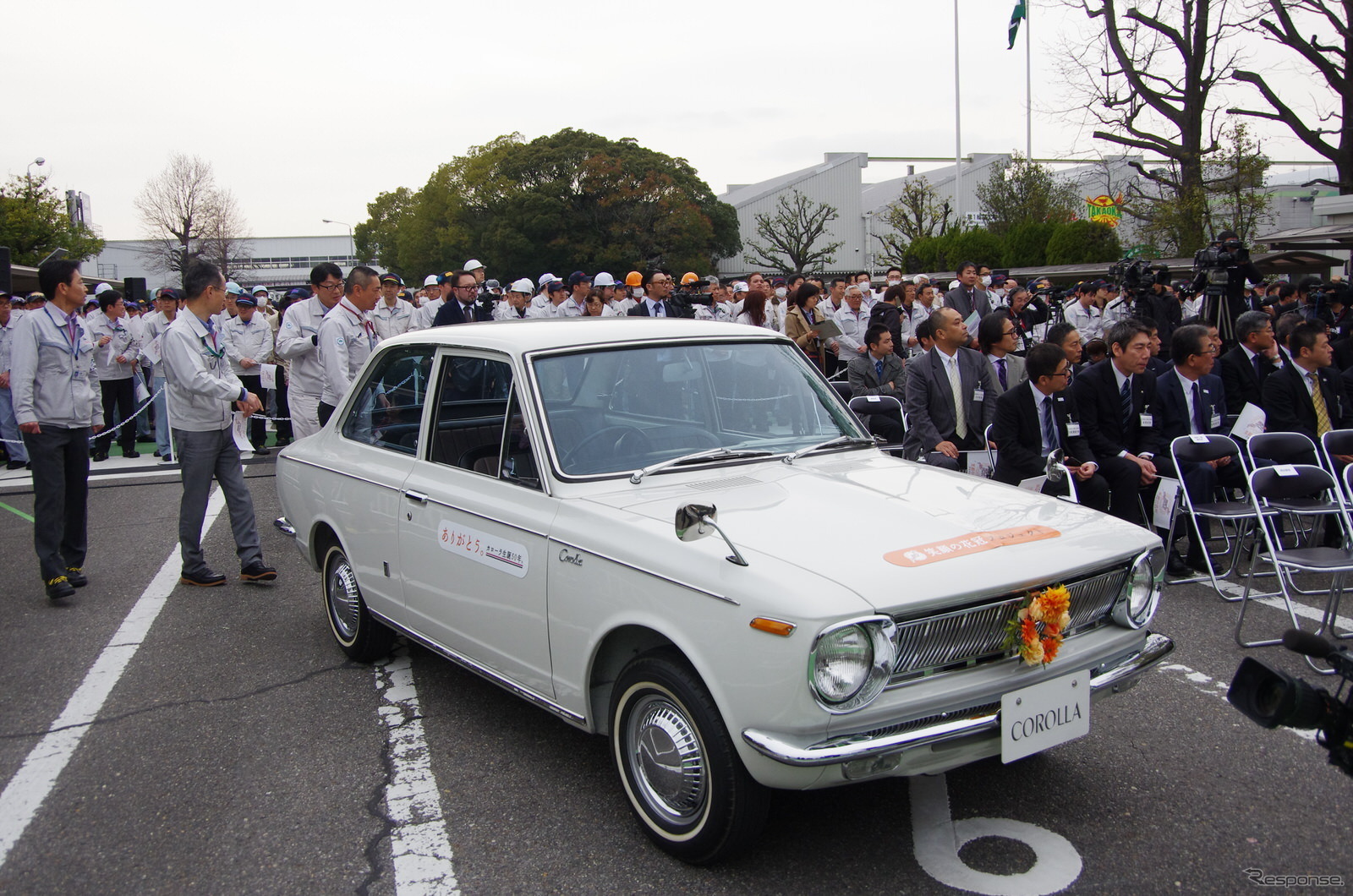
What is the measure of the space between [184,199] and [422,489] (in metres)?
68.2

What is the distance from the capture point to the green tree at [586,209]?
58156 mm

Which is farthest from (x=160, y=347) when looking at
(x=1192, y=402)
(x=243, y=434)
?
(x=1192, y=402)

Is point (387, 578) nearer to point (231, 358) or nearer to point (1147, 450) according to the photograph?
point (1147, 450)

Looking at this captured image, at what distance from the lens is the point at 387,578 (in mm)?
4617

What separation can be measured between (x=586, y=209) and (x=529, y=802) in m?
58.8

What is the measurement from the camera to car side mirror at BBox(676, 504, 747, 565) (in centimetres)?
296

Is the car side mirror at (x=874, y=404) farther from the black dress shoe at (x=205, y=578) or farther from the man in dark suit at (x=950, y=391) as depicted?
the black dress shoe at (x=205, y=578)

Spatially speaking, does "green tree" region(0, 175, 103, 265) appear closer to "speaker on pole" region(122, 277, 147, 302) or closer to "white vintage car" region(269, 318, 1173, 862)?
"speaker on pole" region(122, 277, 147, 302)

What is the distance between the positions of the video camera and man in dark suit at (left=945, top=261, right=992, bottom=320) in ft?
34.1

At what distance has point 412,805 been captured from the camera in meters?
3.71

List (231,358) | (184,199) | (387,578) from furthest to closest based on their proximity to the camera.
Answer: (184,199) < (231,358) < (387,578)

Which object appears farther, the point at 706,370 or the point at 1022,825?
the point at 706,370

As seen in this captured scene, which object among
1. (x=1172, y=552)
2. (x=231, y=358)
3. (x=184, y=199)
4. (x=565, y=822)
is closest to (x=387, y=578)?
(x=565, y=822)

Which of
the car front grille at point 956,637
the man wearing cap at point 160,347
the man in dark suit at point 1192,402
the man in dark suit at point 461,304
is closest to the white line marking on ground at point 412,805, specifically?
the car front grille at point 956,637
